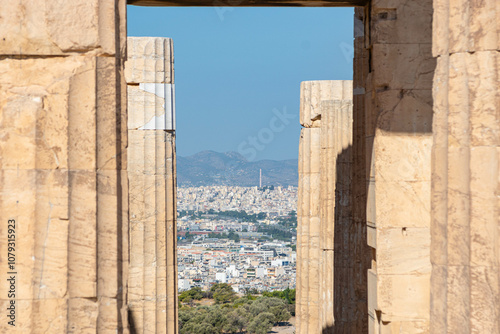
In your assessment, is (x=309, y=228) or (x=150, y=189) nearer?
(x=150, y=189)

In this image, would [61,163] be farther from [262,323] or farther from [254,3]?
[262,323]

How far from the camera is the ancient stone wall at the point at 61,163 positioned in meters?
5.48

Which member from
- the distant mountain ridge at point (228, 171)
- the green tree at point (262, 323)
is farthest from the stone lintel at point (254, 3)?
the distant mountain ridge at point (228, 171)

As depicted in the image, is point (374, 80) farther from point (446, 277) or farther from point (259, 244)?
point (259, 244)

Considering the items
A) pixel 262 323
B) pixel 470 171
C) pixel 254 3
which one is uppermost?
pixel 254 3

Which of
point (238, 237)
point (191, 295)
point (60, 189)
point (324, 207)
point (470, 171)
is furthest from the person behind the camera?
point (238, 237)

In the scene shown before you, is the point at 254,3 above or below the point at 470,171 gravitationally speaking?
above

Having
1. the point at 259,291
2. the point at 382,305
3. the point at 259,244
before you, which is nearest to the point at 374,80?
the point at 382,305

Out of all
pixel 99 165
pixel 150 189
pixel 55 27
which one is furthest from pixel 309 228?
pixel 55 27

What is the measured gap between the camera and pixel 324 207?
17.6 m

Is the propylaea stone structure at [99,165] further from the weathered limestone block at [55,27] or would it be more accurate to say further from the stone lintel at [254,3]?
the stone lintel at [254,3]

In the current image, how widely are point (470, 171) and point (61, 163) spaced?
329 cm

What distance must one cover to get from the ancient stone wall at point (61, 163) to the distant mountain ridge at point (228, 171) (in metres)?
88.2

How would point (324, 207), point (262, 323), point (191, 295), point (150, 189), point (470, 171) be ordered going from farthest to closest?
point (191, 295) < point (262, 323) < point (324, 207) < point (150, 189) < point (470, 171)
